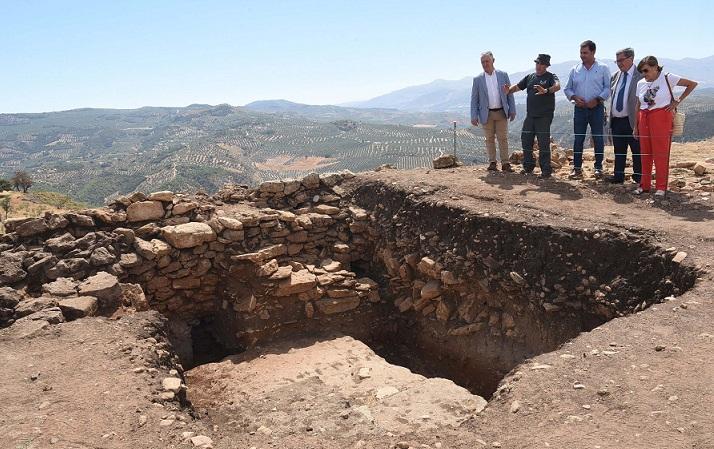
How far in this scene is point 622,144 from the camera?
8609 mm

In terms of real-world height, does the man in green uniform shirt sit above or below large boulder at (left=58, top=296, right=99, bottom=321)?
above

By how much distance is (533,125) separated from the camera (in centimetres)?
952

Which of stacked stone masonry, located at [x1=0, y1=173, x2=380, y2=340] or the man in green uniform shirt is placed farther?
the man in green uniform shirt

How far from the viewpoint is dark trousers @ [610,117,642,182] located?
853 centimetres

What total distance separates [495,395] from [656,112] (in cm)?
590

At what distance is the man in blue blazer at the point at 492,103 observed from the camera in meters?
9.78

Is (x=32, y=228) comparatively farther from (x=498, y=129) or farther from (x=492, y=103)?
(x=498, y=129)

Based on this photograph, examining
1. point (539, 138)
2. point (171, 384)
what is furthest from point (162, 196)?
point (539, 138)

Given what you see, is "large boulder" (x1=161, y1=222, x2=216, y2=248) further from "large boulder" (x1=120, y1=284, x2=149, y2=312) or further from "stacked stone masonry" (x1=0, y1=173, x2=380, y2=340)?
"large boulder" (x1=120, y1=284, x2=149, y2=312)

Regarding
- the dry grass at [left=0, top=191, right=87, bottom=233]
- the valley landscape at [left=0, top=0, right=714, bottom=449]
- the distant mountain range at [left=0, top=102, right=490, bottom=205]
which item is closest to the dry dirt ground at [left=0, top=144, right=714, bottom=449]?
the valley landscape at [left=0, top=0, right=714, bottom=449]

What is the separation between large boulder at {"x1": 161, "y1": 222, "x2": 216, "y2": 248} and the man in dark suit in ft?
24.5

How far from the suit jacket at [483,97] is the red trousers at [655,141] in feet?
8.32

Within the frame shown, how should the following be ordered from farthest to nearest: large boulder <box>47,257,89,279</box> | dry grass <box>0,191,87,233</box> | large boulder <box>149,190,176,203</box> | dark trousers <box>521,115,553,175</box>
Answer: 1. dry grass <box>0,191,87,233</box>
2. dark trousers <box>521,115,553,175</box>
3. large boulder <box>149,190,176,203</box>
4. large boulder <box>47,257,89,279</box>

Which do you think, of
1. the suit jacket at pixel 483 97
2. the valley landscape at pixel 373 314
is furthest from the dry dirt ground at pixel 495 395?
the suit jacket at pixel 483 97
